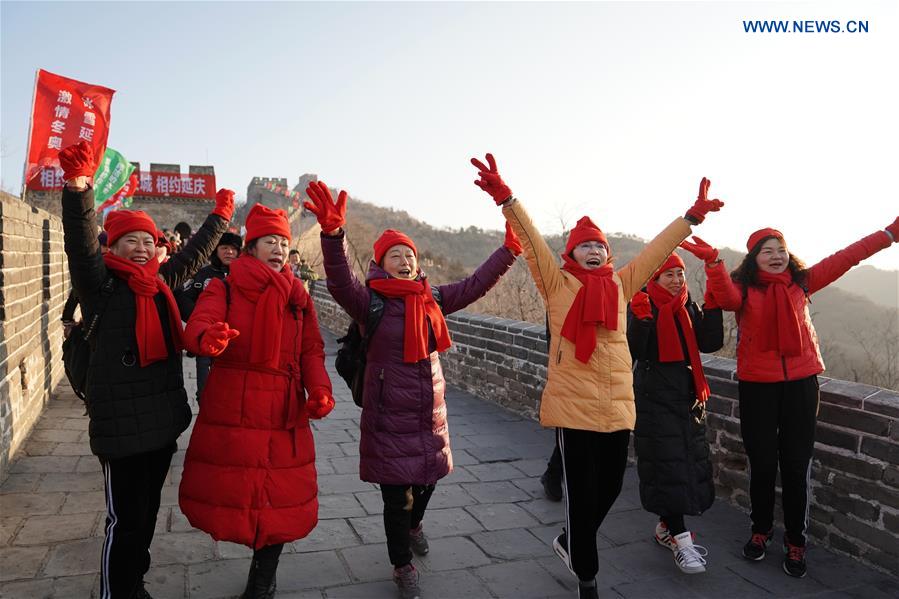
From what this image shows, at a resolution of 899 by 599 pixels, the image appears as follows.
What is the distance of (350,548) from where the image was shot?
362 centimetres

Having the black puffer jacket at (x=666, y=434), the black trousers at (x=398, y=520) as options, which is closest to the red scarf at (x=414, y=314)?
the black trousers at (x=398, y=520)

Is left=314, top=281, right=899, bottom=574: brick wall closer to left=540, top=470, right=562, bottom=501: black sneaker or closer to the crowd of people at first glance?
the crowd of people

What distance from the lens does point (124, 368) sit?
264cm

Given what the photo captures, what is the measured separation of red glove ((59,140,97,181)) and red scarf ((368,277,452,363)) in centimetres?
133

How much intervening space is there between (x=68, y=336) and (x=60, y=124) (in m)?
6.13

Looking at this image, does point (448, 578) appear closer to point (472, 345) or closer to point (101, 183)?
point (472, 345)

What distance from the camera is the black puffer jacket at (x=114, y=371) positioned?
2.50 metres

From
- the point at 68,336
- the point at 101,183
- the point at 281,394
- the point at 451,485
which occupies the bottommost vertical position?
the point at 451,485

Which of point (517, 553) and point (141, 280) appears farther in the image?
point (517, 553)

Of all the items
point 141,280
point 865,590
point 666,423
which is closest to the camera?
point 141,280

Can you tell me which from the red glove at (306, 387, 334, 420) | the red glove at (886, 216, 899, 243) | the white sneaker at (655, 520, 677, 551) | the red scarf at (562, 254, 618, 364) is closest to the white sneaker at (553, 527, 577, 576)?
the white sneaker at (655, 520, 677, 551)

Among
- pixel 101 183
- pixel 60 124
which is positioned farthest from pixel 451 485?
pixel 101 183

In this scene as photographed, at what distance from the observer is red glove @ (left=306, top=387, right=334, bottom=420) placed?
2.77m

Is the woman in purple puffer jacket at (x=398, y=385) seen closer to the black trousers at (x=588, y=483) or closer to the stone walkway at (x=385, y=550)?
the stone walkway at (x=385, y=550)
